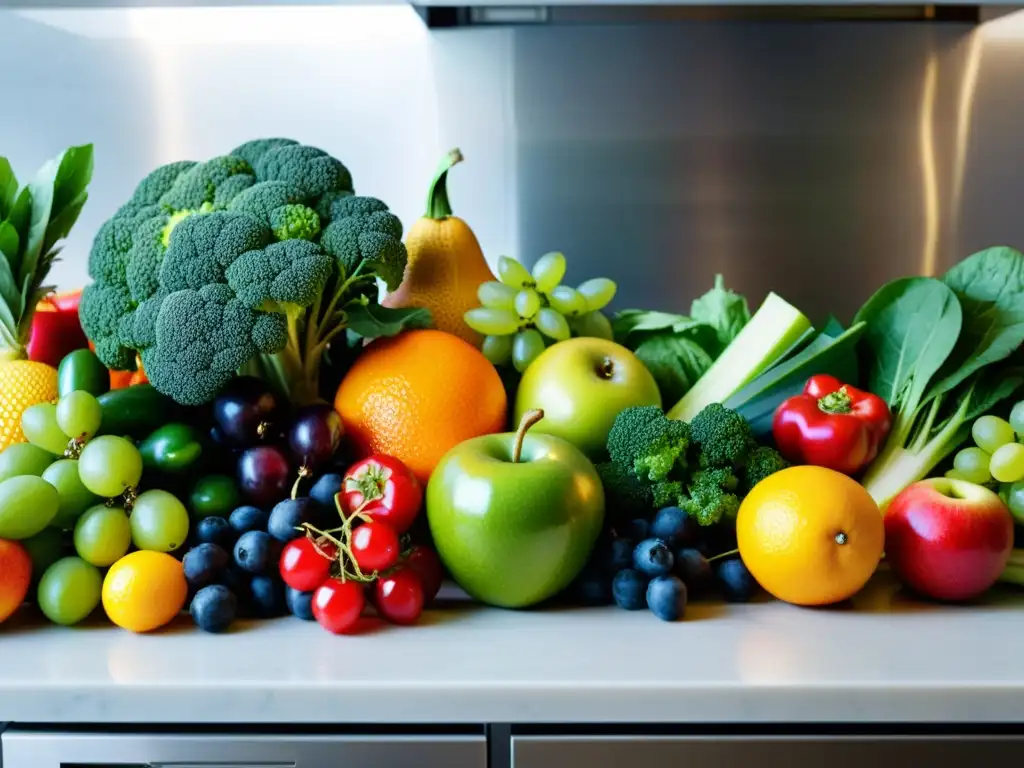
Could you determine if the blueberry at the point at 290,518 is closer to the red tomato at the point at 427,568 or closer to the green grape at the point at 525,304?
the red tomato at the point at 427,568

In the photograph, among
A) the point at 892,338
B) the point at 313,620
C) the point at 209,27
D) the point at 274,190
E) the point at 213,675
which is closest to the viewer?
the point at 213,675

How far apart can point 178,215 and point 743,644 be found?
0.72 meters

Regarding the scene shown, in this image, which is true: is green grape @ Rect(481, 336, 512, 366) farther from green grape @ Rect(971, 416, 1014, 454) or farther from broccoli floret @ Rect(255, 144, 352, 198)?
green grape @ Rect(971, 416, 1014, 454)

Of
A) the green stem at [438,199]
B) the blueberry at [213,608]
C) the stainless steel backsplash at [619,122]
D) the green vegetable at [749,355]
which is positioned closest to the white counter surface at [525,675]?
the blueberry at [213,608]

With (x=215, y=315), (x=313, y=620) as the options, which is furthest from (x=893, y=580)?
(x=215, y=315)

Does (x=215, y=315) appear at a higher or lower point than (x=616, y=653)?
higher

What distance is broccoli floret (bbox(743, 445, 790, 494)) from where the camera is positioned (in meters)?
0.89

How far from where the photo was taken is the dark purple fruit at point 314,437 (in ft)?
2.89

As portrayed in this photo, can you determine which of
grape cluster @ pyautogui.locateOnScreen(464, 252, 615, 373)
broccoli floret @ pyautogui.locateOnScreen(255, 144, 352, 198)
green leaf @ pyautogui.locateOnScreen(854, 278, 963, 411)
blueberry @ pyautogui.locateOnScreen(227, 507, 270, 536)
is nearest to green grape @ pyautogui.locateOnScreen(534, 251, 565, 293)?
grape cluster @ pyautogui.locateOnScreen(464, 252, 615, 373)

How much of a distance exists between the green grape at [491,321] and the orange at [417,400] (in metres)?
0.10

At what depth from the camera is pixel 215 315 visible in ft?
2.86

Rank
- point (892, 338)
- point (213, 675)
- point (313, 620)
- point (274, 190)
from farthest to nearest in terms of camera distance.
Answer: point (892, 338), point (274, 190), point (313, 620), point (213, 675)

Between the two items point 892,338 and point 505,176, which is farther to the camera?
point 505,176

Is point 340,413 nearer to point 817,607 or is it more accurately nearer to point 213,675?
point 213,675
